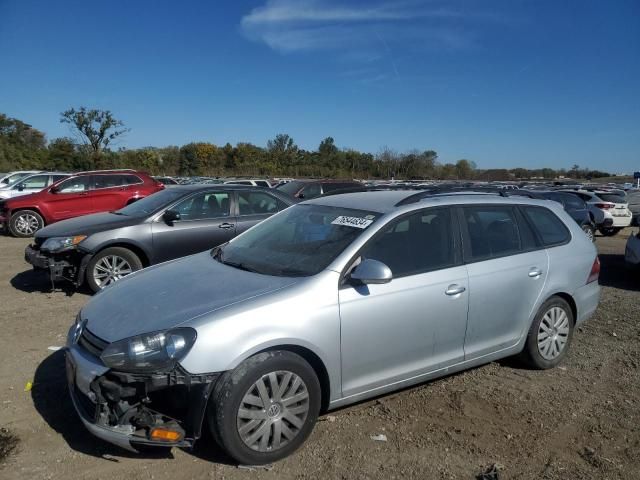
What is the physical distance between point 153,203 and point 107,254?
45.1 inches

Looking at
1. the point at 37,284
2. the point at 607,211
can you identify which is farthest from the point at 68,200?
the point at 607,211

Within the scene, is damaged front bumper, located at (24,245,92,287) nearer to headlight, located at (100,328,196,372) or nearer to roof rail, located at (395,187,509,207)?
headlight, located at (100,328,196,372)

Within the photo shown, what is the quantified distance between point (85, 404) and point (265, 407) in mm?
1077

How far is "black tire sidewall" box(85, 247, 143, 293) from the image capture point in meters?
6.73

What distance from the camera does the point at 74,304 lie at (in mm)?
6504

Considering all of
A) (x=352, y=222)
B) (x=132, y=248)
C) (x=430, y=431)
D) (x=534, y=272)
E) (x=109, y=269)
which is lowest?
(x=430, y=431)

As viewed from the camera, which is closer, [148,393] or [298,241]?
[148,393]

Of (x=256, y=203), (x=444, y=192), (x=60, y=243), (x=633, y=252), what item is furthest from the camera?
(x=633, y=252)

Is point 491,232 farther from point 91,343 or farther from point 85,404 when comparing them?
point 85,404

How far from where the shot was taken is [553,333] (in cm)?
467

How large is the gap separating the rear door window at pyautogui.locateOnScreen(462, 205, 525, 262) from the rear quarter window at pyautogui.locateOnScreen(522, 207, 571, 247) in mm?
252

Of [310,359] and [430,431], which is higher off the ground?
[310,359]

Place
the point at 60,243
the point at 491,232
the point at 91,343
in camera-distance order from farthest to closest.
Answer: the point at 60,243
the point at 491,232
the point at 91,343

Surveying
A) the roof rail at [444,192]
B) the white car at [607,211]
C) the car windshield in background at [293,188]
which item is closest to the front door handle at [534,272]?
the roof rail at [444,192]
